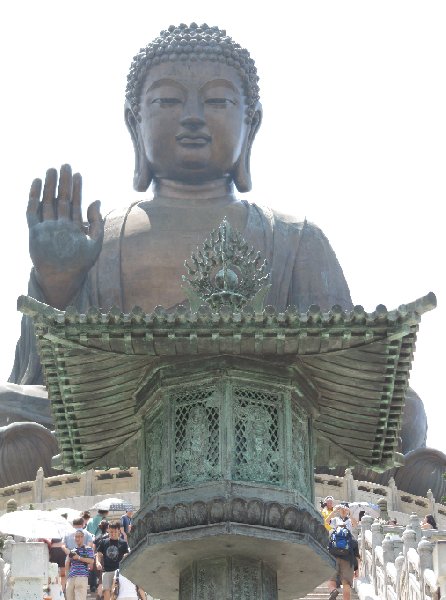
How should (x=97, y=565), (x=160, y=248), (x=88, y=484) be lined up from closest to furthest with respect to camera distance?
(x=97, y=565) → (x=88, y=484) → (x=160, y=248)

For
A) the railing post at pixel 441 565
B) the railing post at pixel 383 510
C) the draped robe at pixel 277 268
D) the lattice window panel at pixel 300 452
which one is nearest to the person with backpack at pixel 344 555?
the railing post at pixel 441 565

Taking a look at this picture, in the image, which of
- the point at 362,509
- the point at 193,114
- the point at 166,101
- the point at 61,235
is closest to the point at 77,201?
the point at 61,235

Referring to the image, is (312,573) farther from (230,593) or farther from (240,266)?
(240,266)

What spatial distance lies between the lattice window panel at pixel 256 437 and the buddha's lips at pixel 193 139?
12464 mm

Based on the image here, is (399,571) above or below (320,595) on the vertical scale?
above

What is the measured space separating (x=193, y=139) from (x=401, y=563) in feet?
31.8

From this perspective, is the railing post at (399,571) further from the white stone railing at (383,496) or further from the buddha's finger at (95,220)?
the buddha's finger at (95,220)

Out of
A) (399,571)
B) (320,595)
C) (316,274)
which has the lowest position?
(320,595)

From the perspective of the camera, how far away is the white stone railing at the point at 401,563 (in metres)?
11.4

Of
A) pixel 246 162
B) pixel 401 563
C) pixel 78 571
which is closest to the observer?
pixel 78 571

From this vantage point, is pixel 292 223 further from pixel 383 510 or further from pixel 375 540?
pixel 375 540

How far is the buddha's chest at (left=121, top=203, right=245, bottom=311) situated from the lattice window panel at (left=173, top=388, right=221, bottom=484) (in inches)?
459

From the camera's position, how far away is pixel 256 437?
29.2ft

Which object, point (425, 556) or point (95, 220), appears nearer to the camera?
point (425, 556)
